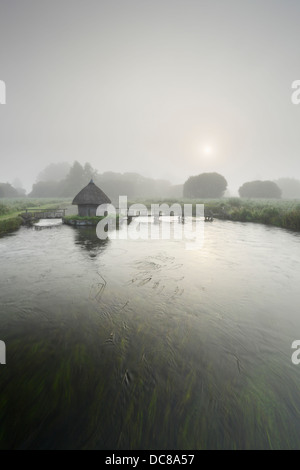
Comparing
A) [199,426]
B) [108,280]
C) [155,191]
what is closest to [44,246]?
[108,280]

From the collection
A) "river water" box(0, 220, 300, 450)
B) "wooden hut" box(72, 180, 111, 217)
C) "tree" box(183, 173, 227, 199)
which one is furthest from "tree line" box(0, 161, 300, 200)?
"river water" box(0, 220, 300, 450)

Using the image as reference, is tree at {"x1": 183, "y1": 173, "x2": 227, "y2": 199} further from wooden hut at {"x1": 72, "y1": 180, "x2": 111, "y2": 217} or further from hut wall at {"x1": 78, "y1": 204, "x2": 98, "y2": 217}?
hut wall at {"x1": 78, "y1": 204, "x2": 98, "y2": 217}

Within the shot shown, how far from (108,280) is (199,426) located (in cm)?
684

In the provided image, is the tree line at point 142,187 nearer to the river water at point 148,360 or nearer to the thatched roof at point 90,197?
the thatched roof at point 90,197

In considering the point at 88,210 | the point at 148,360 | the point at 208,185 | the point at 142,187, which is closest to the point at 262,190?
the point at 208,185

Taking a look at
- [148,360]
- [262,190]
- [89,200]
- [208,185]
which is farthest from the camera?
[262,190]

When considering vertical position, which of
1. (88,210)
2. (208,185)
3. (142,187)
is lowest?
(88,210)

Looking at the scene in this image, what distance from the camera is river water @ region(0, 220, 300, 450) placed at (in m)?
3.17

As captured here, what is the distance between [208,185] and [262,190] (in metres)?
24.5

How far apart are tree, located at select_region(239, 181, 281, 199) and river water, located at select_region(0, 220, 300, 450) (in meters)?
85.8

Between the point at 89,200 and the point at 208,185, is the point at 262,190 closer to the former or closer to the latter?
the point at 208,185

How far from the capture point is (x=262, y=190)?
81.9m
